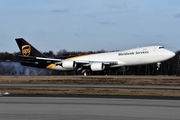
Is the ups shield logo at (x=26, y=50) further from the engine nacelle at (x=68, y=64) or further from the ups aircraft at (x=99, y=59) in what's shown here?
the engine nacelle at (x=68, y=64)

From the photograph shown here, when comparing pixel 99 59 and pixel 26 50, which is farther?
pixel 26 50

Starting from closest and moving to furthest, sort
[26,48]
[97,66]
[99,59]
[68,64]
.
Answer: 1. [97,66]
2. [68,64]
3. [99,59]
4. [26,48]

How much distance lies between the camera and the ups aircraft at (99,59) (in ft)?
213

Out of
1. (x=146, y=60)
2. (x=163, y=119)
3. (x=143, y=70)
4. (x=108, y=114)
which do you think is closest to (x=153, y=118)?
(x=163, y=119)

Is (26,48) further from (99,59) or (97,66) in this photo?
(97,66)

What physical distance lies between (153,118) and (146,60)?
169 ft

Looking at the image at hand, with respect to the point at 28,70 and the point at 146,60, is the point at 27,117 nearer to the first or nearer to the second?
the point at 146,60

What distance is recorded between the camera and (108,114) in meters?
15.6

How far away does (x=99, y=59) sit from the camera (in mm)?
70812

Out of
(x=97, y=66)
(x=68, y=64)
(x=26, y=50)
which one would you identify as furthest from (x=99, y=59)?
(x=26, y=50)

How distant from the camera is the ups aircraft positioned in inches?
2554

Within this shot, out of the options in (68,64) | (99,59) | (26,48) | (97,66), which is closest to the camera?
(97,66)

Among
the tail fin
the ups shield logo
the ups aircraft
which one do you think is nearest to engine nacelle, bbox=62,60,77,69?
the ups aircraft

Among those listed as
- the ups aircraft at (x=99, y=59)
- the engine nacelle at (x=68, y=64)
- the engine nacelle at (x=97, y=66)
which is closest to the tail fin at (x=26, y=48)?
the ups aircraft at (x=99, y=59)
